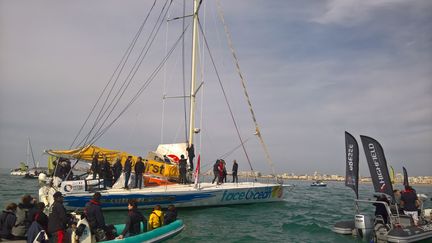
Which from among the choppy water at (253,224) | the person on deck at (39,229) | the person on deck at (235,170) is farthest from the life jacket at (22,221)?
the person on deck at (235,170)

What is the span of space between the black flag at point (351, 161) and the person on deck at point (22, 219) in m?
10.9

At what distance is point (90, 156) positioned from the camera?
67.4ft

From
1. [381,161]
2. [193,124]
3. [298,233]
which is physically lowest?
[298,233]

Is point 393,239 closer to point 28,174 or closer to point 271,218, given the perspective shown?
point 271,218

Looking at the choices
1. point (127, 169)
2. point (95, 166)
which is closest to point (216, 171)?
point (127, 169)

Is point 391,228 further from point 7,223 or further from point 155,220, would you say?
point 7,223

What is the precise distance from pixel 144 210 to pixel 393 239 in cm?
1179

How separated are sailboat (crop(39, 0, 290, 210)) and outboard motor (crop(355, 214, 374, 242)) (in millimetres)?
8776

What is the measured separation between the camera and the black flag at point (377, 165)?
43.4 ft

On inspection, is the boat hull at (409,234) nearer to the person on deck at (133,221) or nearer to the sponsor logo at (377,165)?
the sponsor logo at (377,165)

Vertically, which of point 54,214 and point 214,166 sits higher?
point 214,166

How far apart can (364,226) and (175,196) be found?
9523 millimetres

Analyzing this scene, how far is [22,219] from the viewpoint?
10.3m

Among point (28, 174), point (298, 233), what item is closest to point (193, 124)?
point (298, 233)
